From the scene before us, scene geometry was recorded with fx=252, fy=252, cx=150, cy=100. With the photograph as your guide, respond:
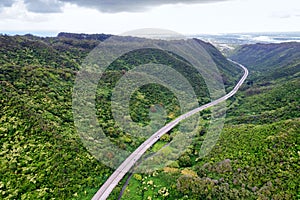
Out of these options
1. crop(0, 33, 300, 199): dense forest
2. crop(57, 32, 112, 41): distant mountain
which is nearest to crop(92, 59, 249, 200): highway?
crop(0, 33, 300, 199): dense forest

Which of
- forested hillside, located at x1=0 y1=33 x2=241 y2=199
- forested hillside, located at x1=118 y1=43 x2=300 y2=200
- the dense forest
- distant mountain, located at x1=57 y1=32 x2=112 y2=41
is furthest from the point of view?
distant mountain, located at x1=57 y1=32 x2=112 y2=41

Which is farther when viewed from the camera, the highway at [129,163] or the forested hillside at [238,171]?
the highway at [129,163]

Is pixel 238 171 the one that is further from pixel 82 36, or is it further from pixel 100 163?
pixel 82 36

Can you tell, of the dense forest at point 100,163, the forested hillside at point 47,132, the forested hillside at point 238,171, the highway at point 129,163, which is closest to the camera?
the forested hillside at point 238,171

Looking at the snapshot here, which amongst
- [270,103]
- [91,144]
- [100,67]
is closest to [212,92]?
[270,103]

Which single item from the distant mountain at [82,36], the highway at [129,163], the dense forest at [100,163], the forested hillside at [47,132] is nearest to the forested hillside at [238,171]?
the dense forest at [100,163]

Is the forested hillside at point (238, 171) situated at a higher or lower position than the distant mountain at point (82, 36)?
lower

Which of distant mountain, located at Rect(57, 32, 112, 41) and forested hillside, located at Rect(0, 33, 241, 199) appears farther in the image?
distant mountain, located at Rect(57, 32, 112, 41)

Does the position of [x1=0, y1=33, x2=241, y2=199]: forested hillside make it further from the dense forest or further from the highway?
the highway

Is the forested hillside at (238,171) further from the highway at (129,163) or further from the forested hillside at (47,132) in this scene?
the forested hillside at (47,132)

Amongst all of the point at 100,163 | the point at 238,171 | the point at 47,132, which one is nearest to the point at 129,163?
the point at 100,163

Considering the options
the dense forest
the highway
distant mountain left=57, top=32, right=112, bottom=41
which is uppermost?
distant mountain left=57, top=32, right=112, bottom=41

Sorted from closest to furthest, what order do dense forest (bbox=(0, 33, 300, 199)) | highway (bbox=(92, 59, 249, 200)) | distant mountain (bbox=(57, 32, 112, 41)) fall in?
dense forest (bbox=(0, 33, 300, 199)), highway (bbox=(92, 59, 249, 200)), distant mountain (bbox=(57, 32, 112, 41))
